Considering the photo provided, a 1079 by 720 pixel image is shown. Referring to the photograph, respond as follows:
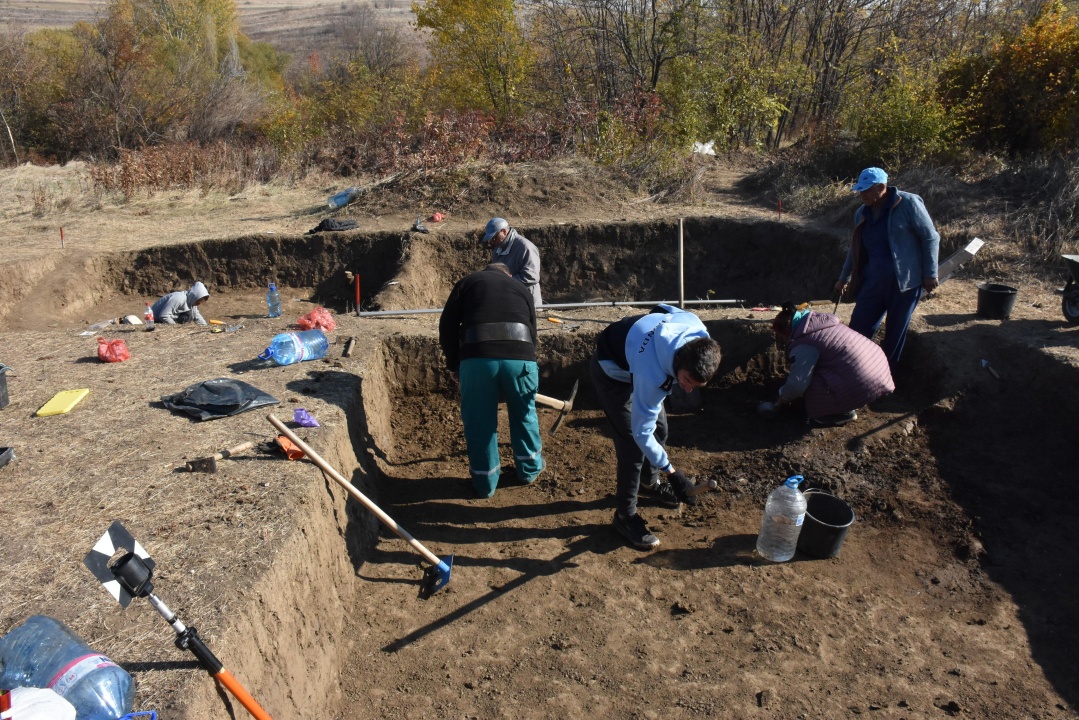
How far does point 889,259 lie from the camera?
5.78 m

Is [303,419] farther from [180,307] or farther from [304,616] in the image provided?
[180,307]

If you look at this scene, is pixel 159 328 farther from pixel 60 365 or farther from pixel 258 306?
pixel 258 306

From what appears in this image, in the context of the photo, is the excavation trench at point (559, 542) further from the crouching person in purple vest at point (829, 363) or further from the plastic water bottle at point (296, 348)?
the crouching person in purple vest at point (829, 363)

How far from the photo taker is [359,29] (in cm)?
4575

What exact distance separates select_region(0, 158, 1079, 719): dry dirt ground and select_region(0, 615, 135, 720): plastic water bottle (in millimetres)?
130

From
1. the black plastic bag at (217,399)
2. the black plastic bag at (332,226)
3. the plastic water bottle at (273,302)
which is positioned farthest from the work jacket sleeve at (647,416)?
the black plastic bag at (332,226)

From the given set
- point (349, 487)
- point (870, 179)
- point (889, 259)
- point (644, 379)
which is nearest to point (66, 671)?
point (349, 487)

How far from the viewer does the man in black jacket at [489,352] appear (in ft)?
15.6

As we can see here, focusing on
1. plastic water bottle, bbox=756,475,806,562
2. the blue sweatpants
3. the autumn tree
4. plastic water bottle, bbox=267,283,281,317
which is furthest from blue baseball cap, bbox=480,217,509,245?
the autumn tree

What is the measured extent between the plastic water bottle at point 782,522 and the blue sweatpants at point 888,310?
236 cm

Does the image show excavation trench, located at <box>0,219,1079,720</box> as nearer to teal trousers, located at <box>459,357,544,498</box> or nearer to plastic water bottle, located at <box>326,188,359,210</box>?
teal trousers, located at <box>459,357,544,498</box>

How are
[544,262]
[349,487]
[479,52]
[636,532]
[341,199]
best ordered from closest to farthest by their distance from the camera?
[349,487], [636,532], [544,262], [341,199], [479,52]

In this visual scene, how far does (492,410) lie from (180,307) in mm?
4874

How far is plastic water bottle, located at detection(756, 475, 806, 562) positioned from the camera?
435 centimetres
